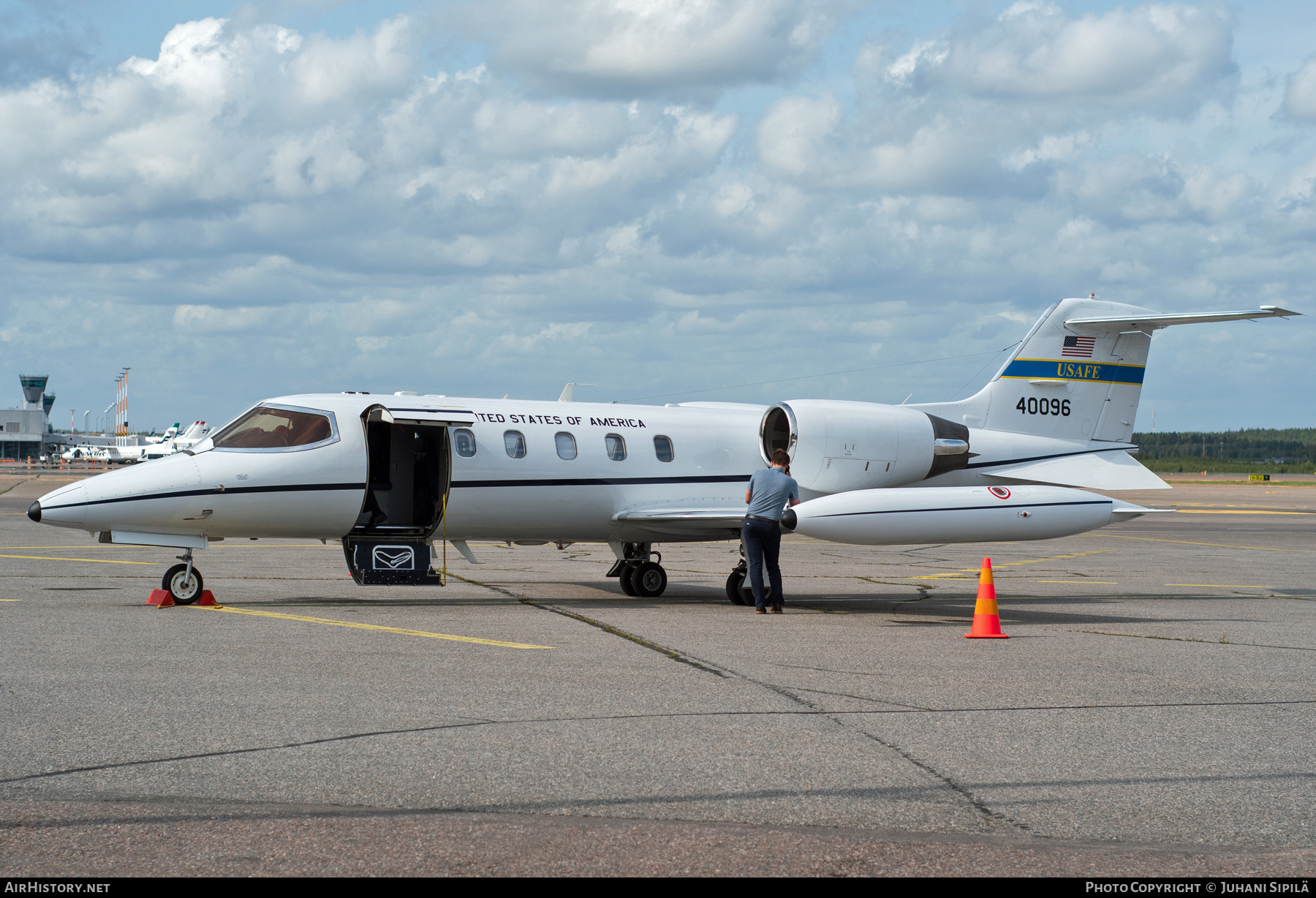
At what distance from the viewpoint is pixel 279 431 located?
1417 cm

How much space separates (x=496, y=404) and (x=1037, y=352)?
8900mm

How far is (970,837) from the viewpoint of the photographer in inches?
198

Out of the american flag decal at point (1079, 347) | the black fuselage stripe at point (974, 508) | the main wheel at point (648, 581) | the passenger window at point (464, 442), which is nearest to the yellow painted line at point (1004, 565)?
the black fuselage stripe at point (974, 508)

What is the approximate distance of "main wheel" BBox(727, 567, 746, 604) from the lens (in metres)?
15.3

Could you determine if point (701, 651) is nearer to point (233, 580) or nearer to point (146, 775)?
point (146, 775)

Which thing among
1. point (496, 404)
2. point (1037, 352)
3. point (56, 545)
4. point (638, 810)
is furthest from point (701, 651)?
point (56, 545)

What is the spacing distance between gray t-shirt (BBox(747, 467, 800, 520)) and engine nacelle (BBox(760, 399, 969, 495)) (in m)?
2.79

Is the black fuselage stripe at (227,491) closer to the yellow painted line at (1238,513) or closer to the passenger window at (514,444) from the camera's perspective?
the passenger window at (514,444)

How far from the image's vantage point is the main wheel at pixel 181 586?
1333cm

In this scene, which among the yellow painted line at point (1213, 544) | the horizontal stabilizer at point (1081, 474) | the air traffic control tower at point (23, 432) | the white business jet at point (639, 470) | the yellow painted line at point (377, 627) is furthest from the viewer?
the air traffic control tower at point (23, 432)

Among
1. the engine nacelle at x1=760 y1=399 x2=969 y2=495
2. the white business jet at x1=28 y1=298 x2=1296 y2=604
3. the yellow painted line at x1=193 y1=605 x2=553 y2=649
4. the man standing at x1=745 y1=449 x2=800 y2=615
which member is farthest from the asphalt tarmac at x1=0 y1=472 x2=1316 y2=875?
the engine nacelle at x1=760 y1=399 x2=969 y2=495

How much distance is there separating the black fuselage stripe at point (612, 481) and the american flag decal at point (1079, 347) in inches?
236

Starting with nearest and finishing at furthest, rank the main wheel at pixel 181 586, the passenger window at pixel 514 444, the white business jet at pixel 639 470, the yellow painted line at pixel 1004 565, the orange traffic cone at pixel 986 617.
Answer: the orange traffic cone at pixel 986 617 < the main wheel at pixel 181 586 < the white business jet at pixel 639 470 < the passenger window at pixel 514 444 < the yellow painted line at pixel 1004 565
